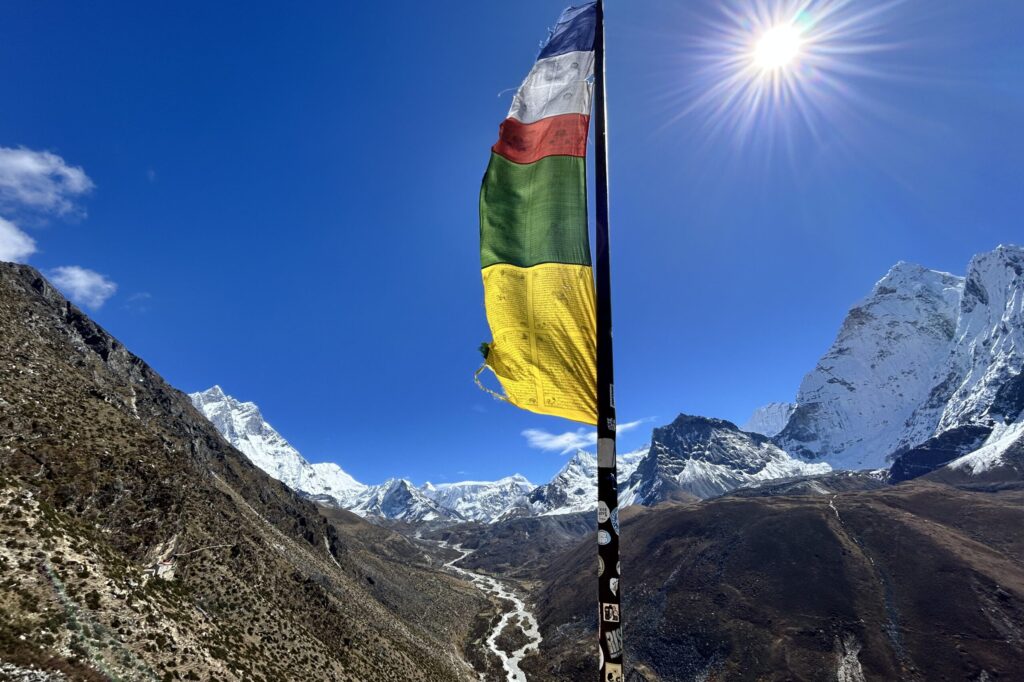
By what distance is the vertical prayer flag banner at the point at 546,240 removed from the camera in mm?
7551

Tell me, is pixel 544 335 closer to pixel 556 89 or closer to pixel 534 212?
pixel 534 212

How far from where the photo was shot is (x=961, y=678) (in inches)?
2515

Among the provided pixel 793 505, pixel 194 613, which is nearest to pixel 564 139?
pixel 194 613

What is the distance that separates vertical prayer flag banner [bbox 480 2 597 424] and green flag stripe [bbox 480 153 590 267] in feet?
0.06

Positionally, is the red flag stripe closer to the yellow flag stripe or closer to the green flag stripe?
the green flag stripe

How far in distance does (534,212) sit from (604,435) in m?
3.94

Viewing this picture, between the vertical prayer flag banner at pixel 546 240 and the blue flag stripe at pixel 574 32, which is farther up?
the blue flag stripe at pixel 574 32

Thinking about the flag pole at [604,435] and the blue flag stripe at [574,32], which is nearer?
the flag pole at [604,435]

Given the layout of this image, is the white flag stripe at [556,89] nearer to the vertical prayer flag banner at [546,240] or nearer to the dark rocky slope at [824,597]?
the vertical prayer flag banner at [546,240]

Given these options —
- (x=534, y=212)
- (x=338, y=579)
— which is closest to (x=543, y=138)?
(x=534, y=212)

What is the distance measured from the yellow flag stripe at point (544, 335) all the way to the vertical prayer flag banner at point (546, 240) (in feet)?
0.05

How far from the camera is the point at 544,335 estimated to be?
773 centimetres

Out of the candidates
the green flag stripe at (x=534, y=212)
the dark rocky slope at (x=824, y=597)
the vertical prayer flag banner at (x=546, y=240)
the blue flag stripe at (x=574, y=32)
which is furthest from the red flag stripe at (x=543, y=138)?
the dark rocky slope at (x=824, y=597)

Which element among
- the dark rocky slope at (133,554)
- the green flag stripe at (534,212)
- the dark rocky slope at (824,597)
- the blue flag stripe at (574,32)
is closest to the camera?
the green flag stripe at (534,212)
